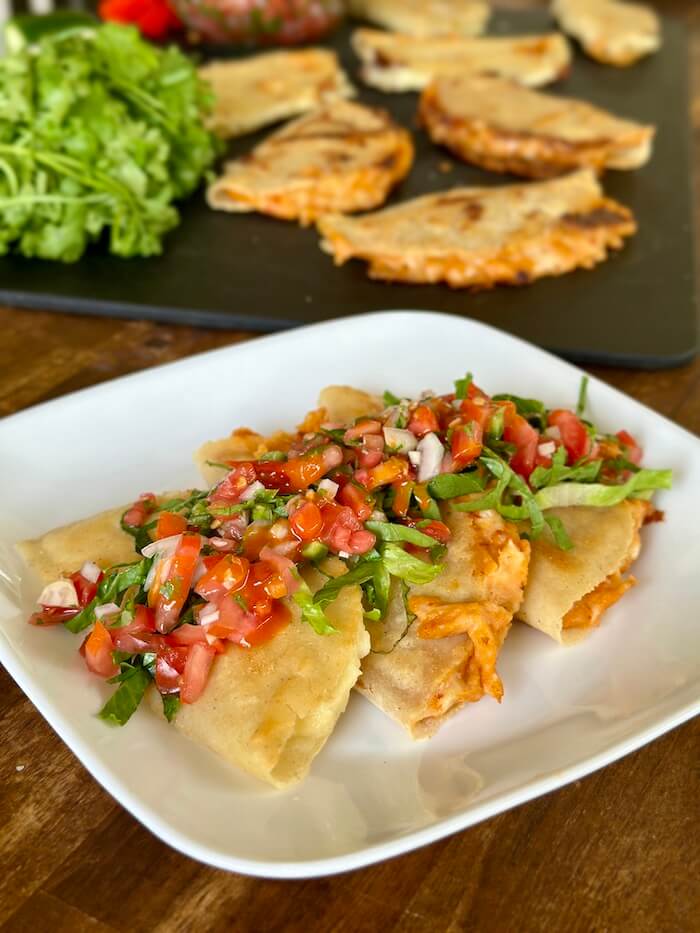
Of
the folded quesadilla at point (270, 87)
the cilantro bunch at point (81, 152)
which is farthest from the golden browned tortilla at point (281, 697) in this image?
the folded quesadilla at point (270, 87)

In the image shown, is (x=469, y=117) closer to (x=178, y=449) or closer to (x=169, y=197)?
(x=169, y=197)

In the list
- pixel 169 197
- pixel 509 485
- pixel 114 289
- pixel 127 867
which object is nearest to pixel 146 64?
pixel 169 197

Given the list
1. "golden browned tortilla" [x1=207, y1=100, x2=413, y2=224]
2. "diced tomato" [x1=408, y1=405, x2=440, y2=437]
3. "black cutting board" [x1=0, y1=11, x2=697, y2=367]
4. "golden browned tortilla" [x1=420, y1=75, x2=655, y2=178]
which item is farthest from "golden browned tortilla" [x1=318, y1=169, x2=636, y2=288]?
"diced tomato" [x1=408, y1=405, x2=440, y2=437]

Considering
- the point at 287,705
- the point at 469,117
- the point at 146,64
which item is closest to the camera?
the point at 287,705

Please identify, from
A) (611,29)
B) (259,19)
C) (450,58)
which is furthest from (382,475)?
(611,29)

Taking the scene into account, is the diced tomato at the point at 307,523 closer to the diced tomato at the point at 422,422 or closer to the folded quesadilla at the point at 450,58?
the diced tomato at the point at 422,422

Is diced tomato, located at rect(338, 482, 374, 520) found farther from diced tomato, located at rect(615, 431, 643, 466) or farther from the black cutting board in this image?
the black cutting board
